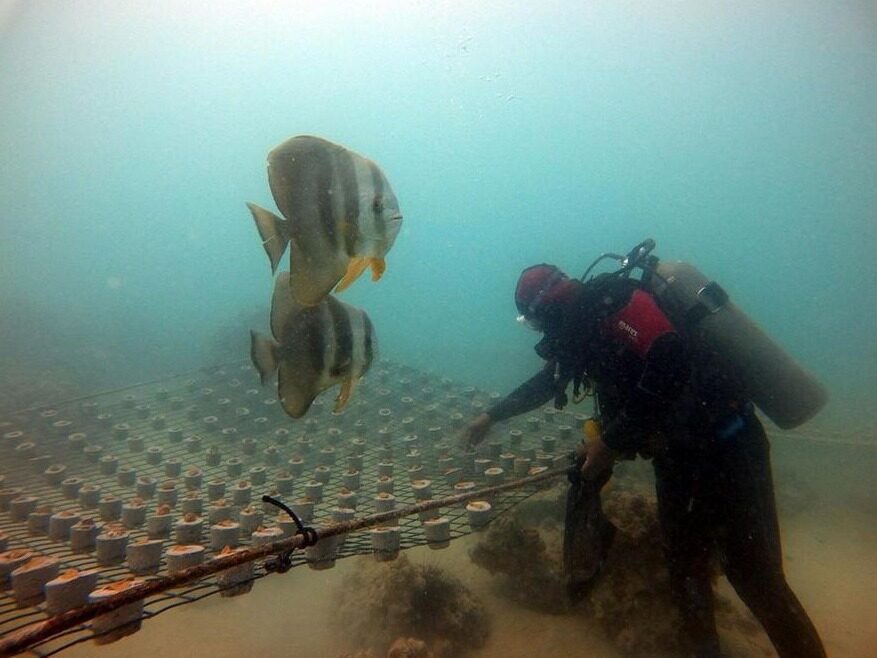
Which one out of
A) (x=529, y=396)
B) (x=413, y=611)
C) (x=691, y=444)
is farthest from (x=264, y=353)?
(x=413, y=611)

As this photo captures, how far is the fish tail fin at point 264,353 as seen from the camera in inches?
Answer: 72.4

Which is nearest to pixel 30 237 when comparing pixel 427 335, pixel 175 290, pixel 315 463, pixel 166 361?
pixel 175 290

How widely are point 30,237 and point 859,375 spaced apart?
4839 inches

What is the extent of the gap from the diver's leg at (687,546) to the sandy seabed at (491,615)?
647 mm

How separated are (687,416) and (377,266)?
10.3 feet

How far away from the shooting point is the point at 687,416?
3.77 meters

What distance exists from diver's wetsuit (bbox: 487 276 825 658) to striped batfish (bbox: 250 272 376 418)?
8.23 feet

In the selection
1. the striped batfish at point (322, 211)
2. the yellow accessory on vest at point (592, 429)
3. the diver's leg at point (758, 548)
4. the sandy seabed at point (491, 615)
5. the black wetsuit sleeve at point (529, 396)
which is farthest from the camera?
the black wetsuit sleeve at point (529, 396)

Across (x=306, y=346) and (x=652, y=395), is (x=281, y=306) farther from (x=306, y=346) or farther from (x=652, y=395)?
(x=652, y=395)

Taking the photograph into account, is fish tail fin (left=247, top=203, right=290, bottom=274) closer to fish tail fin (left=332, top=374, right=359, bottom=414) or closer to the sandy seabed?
fish tail fin (left=332, top=374, right=359, bottom=414)

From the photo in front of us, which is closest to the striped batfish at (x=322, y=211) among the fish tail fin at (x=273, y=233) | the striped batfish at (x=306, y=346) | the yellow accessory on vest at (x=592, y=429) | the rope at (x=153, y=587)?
the fish tail fin at (x=273, y=233)

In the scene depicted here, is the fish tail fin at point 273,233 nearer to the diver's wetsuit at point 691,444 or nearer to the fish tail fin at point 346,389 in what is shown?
the fish tail fin at point 346,389

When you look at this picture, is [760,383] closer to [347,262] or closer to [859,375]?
[347,262]

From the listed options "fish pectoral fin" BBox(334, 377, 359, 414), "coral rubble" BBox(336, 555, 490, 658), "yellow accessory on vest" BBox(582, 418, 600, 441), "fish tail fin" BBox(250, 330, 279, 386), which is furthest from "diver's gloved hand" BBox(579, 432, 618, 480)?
"fish tail fin" BBox(250, 330, 279, 386)
